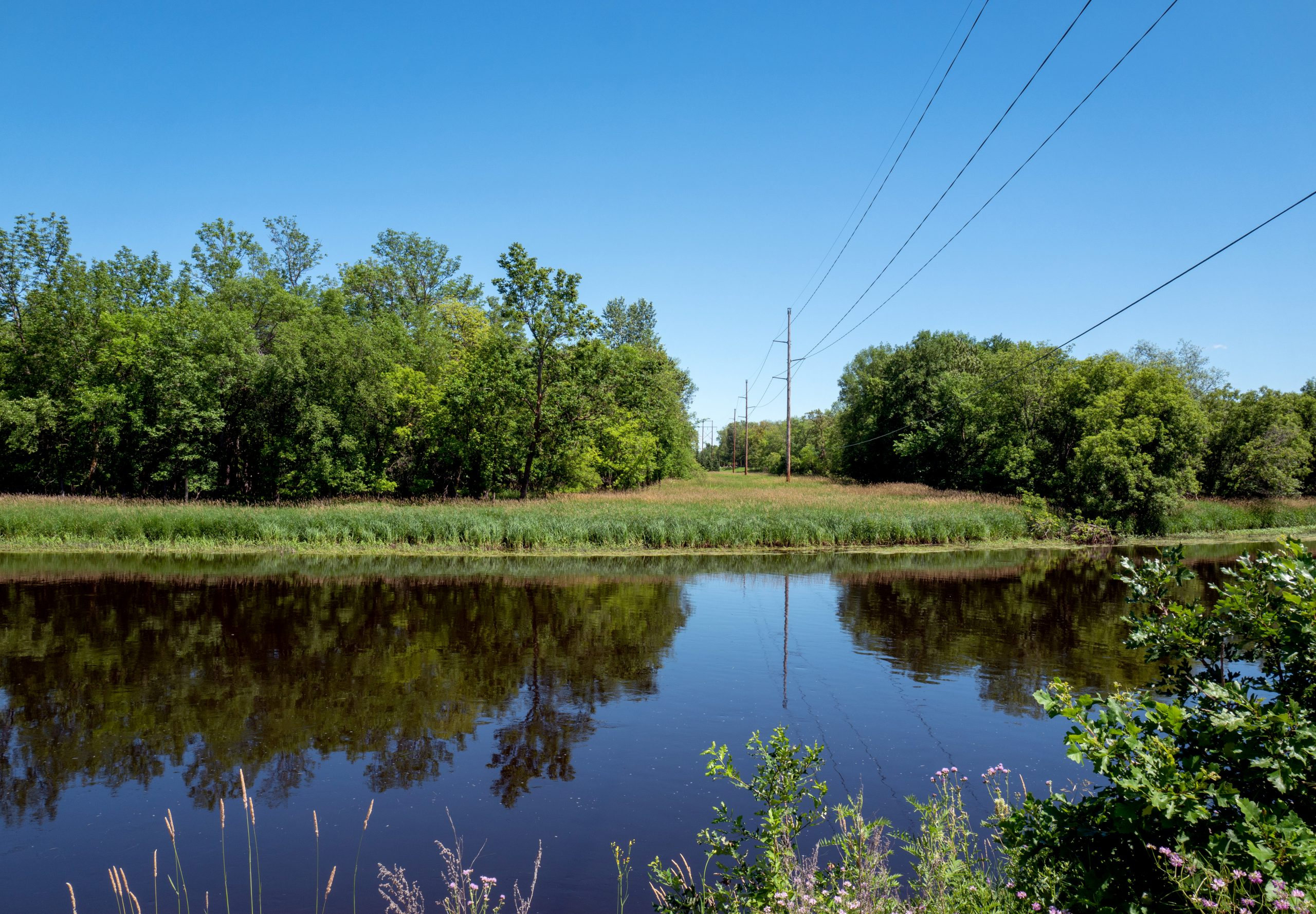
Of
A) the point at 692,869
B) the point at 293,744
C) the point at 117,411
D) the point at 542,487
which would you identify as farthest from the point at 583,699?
the point at 117,411

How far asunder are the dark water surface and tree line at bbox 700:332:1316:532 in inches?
620

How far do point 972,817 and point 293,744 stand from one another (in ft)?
21.4

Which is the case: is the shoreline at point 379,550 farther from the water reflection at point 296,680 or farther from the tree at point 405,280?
the tree at point 405,280

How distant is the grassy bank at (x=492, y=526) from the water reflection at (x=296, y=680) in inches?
260

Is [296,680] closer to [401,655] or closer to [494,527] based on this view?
[401,655]

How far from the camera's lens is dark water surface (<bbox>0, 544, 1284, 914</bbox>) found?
5402 mm

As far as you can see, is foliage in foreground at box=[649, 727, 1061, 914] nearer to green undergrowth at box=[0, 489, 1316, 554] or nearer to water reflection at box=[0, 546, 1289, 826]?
water reflection at box=[0, 546, 1289, 826]

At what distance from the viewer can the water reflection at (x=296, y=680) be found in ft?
22.4

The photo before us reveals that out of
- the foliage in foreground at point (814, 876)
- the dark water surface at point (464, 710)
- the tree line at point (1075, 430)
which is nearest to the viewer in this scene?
the foliage in foreground at point (814, 876)

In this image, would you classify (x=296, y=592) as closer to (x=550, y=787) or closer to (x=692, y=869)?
(x=550, y=787)

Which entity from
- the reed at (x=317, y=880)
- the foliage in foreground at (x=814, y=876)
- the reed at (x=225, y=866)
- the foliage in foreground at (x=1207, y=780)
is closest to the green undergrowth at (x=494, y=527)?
the reed at (x=225, y=866)

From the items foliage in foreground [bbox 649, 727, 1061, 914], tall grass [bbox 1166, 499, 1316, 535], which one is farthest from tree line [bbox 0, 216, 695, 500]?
foliage in foreground [bbox 649, 727, 1061, 914]

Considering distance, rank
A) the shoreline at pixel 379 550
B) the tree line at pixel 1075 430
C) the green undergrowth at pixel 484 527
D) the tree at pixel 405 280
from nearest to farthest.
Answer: the shoreline at pixel 379 550, the green undergrowth at pixel 484 527, the tree line at pixel 1075 430, the tree at pixel 405 280

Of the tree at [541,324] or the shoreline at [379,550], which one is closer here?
the shoreline at [379,550]
